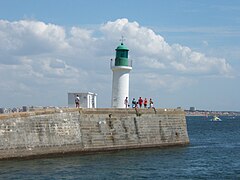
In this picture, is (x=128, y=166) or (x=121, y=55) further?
(x=121, y=55)

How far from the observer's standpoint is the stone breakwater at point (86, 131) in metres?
25.0

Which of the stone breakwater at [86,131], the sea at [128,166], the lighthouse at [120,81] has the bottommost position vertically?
the sea at [128,166]

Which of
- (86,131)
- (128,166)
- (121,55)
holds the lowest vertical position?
(128,166)

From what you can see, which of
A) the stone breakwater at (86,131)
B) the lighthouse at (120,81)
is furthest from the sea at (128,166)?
the lighthouse at (120,81)

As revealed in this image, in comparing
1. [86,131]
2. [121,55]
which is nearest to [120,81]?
[121,55]

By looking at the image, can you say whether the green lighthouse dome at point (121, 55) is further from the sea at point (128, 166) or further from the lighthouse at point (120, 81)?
the sea at point (128, 166)

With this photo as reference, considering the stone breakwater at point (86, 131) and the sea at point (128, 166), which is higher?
the stone breakwater at point (86, 131)

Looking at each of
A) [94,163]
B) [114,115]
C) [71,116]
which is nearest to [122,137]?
[114,115]

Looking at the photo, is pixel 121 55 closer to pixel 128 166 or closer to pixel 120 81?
pixel 120 81

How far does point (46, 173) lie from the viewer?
2144 cm

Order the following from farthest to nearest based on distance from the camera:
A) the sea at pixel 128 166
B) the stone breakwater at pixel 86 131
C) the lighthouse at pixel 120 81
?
the lighthouse at pixel 120 81
the stone breakwater at pixel 86 131
the sea at pixel 128 166

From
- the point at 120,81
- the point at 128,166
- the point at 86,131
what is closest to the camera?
the point at 128,166

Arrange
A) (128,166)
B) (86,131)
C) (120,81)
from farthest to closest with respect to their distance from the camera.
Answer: (120,81)
(86,131)
(128,166)

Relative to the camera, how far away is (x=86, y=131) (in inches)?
1123
